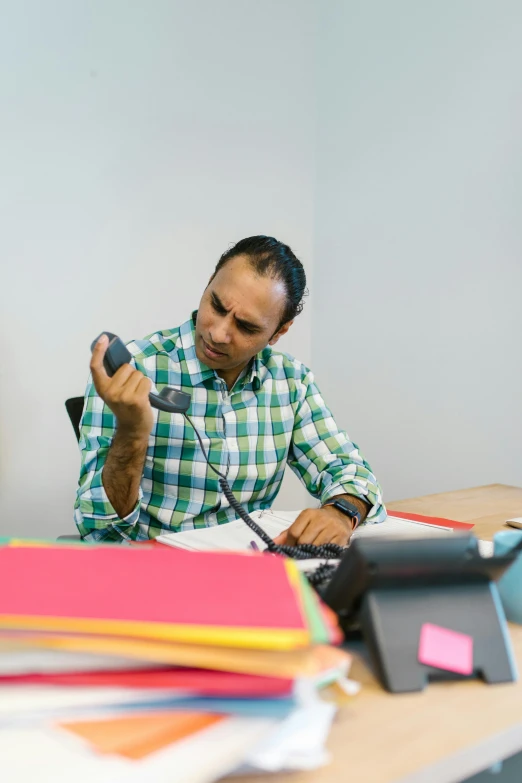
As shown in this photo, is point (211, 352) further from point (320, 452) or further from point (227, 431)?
point (320, 452)

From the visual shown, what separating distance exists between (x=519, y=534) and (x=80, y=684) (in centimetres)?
50

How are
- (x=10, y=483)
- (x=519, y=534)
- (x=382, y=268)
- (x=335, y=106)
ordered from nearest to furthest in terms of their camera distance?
1. (x=519, y=534)
2. (x=10, y=483)
3. (x=382, y=268)
4. (x=335, y=106)

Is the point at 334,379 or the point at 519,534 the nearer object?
the point at 519,534

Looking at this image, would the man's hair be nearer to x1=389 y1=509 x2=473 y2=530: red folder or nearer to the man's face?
the man's face

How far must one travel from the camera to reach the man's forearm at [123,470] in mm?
1156

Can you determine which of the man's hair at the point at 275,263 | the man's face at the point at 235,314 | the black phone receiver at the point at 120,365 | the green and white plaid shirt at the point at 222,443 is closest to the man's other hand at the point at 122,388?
the black phone receiver at the point at 120,365

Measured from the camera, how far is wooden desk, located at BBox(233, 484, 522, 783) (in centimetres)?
45

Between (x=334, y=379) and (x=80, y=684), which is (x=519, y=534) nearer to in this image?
(x=80, y=684)

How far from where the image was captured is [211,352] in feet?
4.67

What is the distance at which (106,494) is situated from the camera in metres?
1.19

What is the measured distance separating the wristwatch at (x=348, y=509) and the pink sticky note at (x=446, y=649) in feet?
2.04

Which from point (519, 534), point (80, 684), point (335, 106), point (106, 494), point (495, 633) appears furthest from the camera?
point (335, 106)

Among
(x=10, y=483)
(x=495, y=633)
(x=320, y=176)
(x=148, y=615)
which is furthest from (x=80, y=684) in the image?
(x=320, y=176)

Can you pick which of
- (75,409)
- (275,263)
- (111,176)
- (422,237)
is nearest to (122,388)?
(275,263)
